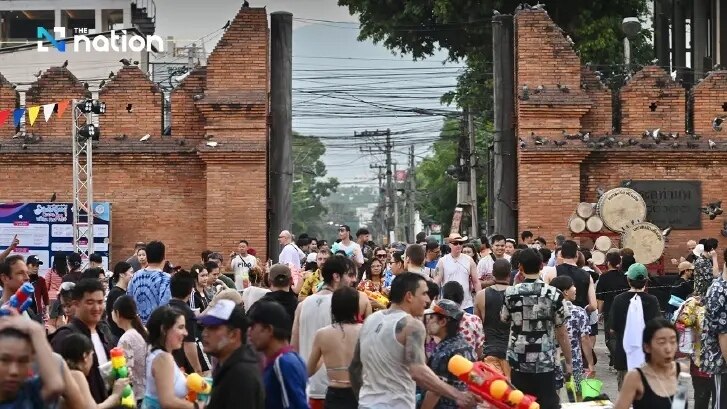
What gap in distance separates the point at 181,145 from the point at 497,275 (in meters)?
15.3

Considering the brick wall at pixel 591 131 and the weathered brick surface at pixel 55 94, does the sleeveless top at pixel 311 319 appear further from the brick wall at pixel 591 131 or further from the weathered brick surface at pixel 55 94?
the weathered brick surface at pixel 55 94

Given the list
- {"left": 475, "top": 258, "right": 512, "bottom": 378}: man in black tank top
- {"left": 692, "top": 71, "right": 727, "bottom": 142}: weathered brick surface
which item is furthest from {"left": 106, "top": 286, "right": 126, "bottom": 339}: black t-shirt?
{"left": 692, "top": 71, "right": 727, "bottom": 142}: weathered brick surface

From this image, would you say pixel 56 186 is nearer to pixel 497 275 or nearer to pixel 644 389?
pixel 497 275

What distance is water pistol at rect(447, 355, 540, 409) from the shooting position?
870cm

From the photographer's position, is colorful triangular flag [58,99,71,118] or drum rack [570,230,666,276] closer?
drum rack [570,230,666,276]

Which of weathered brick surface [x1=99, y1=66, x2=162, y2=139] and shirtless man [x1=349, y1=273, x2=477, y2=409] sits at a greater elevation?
weathered brick surface [x1=99, y1=66, x2=162, y2=139]

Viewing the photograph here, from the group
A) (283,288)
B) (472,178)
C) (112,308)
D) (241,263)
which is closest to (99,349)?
(112,308)

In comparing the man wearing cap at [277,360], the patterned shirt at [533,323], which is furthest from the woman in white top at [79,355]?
the patterned shirt at [533,323]

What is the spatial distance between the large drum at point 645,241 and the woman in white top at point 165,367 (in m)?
17.6

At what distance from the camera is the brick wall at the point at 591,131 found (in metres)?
27.3

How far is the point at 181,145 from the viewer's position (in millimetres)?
27734

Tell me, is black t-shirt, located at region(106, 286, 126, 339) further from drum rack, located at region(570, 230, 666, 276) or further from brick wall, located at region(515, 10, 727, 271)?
brick wall, located at region(515, 10, 727, 271)

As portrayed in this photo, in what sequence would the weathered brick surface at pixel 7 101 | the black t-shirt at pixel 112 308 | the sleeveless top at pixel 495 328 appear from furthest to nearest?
the weathered brick surface at pixel 7 101
the sleeveless top at pixel 495 328
the black t-shirt at pixel 112 308

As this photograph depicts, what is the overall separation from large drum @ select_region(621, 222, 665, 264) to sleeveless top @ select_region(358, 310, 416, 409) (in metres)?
17.2
